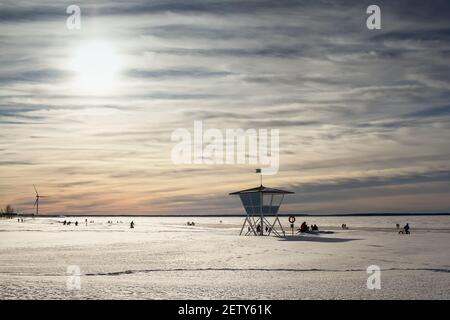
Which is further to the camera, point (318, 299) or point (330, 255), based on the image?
point (330, 255)

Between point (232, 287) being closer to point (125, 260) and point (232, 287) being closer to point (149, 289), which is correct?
point (149, 289)

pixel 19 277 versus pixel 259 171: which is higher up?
pixel 259 171

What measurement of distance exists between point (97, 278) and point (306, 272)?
24.2 feet

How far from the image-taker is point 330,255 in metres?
24.5

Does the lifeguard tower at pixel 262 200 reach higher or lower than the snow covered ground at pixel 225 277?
higher

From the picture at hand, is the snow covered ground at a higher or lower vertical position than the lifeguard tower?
lower

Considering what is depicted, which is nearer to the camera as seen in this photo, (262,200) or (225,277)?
(225,277)

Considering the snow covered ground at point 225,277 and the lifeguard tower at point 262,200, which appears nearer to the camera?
the snow covered ground at point 225,277

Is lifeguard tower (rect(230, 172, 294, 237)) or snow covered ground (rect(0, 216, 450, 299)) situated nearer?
snow covered ground (rect(0, 216, 450, 299))

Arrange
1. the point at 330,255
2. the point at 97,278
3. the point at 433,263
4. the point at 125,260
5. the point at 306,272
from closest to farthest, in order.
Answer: the point at 97,278 → the point at 306,272 → the point at 433,263 → the point at 125,260 → the point at 330,255

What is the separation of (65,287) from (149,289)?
8.11 feet

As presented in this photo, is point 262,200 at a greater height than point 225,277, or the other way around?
point 262,200
